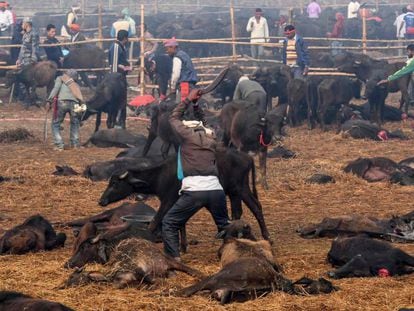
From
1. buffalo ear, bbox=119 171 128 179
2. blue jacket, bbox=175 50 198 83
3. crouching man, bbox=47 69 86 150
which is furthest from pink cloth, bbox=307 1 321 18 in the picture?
buffalo ear, bbox=119 171 128 179

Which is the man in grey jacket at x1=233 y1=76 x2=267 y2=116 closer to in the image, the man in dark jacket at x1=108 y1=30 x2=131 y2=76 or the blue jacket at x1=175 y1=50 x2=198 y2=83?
the blue jacket at x1=175 y1=50 x2=198 y2=83

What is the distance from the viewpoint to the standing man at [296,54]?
28.6 m

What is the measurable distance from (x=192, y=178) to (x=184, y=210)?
14.7 inches

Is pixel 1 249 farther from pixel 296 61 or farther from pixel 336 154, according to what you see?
pixel 296 61

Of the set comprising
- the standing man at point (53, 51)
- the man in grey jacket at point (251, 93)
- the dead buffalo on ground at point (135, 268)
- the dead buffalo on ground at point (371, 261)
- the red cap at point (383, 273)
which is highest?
the standing man at point (53, 51)

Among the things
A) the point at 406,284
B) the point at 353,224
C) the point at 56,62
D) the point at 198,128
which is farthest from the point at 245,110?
the point at 56,62

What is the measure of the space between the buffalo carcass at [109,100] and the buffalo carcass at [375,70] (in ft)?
23.7

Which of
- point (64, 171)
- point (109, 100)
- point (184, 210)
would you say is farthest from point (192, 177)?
point (109, 100)

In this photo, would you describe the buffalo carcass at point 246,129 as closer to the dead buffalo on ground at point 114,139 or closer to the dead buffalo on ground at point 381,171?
the dead buffalo on ground at point 381,171

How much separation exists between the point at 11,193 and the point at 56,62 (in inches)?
656

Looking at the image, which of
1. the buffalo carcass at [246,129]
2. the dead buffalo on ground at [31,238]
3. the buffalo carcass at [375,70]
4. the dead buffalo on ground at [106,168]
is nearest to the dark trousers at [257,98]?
the buffalo carcass at [246,129]

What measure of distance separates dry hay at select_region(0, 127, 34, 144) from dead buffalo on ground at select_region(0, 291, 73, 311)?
1534cm

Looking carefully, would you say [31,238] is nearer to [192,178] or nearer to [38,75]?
[192,178]

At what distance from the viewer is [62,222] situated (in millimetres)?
14016
